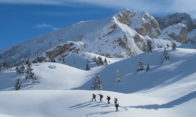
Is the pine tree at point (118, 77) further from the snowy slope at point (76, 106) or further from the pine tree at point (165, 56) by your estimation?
the snowy slope at point (76, 106)

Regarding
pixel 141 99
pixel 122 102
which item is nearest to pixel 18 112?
pixel 122 102

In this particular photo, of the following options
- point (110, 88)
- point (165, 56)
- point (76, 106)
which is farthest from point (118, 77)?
point (76, 106)

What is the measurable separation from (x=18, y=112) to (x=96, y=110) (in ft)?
35.8

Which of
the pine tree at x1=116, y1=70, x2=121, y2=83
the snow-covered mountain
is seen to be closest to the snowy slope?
the snow-covered mountain

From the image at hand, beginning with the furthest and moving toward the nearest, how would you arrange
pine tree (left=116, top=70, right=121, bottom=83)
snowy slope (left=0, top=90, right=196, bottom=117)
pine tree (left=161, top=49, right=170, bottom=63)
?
pine tree (left=161, top=49, right=170, bottom=63)
pine tree (left=116, top=70, right=121, bottom=83)
snowy slope (left=0, top=90, right=196, bottom=117)

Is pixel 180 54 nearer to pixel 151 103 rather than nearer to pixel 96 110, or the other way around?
pixel 151 103

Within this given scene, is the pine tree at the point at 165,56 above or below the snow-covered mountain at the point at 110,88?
above

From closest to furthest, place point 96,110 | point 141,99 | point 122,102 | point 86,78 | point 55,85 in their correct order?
point 96,110, point 122,102, point 141,99, point 55,85, point 86,78

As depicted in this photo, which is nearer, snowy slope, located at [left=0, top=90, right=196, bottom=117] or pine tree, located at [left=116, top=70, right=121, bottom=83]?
snowy slope, located at [left=0, top=90, right=196, bottom=117]

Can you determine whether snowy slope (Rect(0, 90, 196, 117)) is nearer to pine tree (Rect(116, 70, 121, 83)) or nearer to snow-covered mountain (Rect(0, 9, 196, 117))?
snow-covered mountain (Rect(0, 9, 196, 117))

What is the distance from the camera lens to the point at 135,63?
165 meters

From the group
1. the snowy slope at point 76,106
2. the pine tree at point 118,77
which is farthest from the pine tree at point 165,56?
the snowy slope at point 76,106

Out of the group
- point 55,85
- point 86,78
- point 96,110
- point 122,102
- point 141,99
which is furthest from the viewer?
point 86,78

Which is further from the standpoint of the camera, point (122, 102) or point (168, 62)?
point (168, 62)
